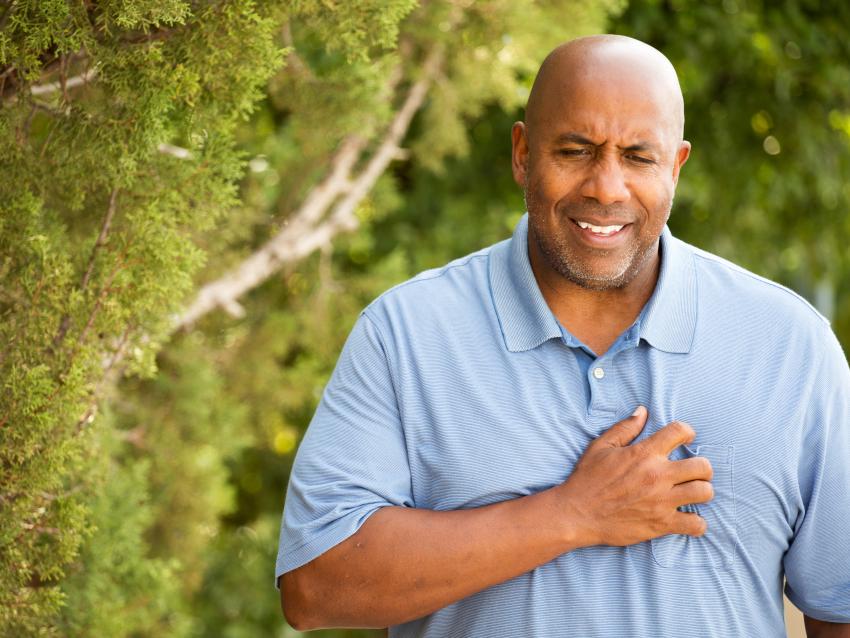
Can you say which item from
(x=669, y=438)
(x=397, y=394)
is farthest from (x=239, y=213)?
(x=669, y=438)

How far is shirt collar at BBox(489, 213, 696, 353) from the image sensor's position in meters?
1.94

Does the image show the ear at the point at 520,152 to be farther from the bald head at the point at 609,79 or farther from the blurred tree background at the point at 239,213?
the blurred tree background at the point at 239,213

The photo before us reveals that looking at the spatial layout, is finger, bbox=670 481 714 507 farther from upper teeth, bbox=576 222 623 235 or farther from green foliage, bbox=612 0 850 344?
green foliage, bbox=612 0 850 344

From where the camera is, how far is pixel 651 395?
1.90 meters

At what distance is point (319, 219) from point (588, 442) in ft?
6.44

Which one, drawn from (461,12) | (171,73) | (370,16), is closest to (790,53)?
(461,12)

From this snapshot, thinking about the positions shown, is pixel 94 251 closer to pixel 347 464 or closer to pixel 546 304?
pixel 347 464

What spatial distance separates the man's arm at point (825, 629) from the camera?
1910mm

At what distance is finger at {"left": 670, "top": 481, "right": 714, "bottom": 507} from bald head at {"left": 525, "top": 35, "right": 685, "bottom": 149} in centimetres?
61

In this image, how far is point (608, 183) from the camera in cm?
190

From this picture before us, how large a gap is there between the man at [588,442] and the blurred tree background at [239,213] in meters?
0.47

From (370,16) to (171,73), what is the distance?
434 millimetres

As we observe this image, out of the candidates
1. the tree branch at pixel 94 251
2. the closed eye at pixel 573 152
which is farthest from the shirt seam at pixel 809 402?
the tree branch at pixel 94 251

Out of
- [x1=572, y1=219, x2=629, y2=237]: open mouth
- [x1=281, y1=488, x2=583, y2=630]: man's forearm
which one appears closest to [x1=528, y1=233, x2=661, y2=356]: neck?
[x1=572, y1=219, x2=629, y2=237]: open mouth
